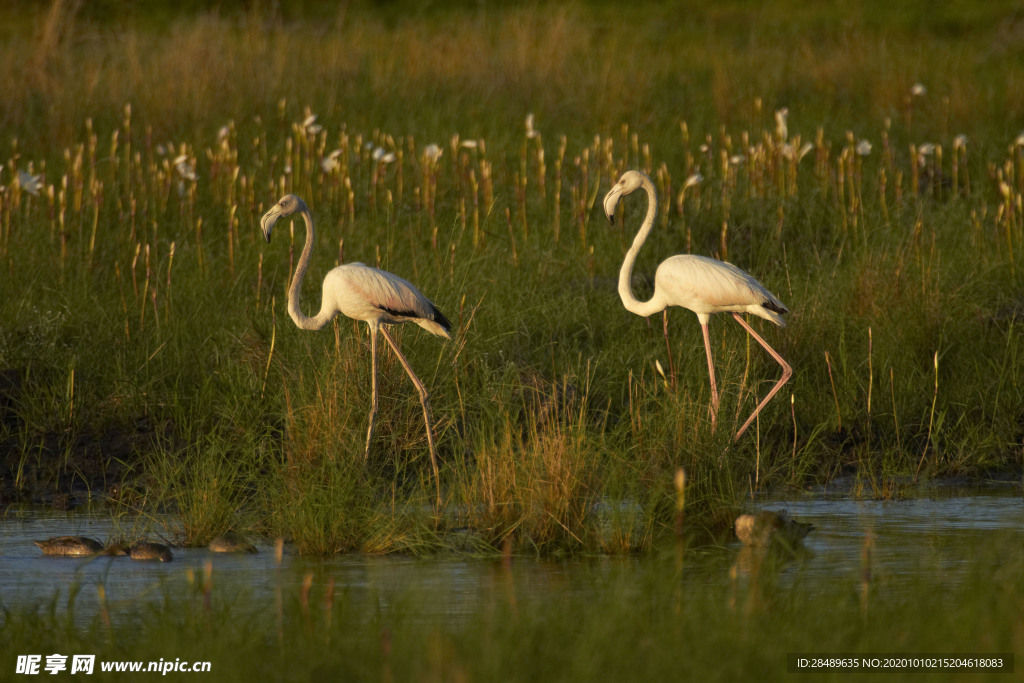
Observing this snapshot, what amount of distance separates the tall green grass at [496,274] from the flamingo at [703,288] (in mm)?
425

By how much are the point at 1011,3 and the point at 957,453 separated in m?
21.5

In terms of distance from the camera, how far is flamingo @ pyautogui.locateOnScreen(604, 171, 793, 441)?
711 centimetres

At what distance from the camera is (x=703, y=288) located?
7.20 m

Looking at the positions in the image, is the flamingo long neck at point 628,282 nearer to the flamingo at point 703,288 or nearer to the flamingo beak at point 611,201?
the flamingo at point 703,288

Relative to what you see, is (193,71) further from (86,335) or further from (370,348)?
(370,348)

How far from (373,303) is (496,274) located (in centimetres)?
209

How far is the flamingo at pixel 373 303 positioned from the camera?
6891 millimetres

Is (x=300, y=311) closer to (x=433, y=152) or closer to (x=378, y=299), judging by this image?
(x=378, y=299)

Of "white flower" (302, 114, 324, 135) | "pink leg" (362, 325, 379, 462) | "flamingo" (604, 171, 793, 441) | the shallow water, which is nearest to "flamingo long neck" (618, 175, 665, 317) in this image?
"flamingo" (604, 171, 793, 441)

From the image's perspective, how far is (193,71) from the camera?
45.5ft

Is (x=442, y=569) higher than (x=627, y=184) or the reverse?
the reverse

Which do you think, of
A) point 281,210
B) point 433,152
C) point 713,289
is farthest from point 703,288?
point 433,152

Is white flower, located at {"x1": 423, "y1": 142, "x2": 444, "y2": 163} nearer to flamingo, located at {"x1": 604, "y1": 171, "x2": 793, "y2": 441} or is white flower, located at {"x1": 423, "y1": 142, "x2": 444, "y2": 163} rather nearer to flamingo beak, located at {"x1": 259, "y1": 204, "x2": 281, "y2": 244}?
flamingo, located at {"x1": 604, "y1": 171, "x2": 793, "y2": 441}

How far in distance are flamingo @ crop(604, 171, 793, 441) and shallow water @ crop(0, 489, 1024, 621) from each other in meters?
1.38
